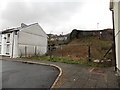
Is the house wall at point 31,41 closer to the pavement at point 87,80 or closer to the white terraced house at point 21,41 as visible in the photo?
the white terraced house at point 21,41

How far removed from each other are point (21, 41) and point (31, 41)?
2.68 metres

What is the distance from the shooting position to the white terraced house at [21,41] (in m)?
17.7

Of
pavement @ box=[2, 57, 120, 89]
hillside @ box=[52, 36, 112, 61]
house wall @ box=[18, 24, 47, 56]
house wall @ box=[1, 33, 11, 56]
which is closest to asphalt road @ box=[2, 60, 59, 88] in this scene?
pavement @ box=[2, 57, 120, 89]

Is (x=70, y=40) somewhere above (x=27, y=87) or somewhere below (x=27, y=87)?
above

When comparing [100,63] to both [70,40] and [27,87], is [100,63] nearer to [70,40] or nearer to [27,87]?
[27,87]

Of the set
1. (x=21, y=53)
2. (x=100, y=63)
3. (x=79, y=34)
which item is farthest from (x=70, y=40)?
(x=100, y=63)

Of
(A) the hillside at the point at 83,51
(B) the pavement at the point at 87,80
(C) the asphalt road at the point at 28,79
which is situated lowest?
(C) the asphalt road at the point at 28,79

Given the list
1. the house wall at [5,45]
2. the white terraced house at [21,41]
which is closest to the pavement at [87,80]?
the white terraced house at [21,41]

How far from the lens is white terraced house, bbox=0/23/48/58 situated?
17.7 meters

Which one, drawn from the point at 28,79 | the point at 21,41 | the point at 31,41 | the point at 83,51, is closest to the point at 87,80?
the point at 28,79

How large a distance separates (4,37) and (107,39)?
80.7 feet

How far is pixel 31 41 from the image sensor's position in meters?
20.6

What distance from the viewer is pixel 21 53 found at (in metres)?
18.0

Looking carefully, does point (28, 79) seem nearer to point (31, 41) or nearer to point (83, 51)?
point (83, 51)
